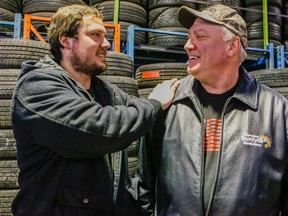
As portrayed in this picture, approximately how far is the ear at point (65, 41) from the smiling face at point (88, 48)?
0.06 ft

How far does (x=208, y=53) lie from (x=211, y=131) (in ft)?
1.31

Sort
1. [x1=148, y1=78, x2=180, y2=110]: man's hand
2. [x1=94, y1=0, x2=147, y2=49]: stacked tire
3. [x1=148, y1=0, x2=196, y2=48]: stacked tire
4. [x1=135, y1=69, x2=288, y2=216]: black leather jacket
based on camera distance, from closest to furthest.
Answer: [x1=135, y1=69, x2=288, y2=216]: black leather jacket, [x1=148, y1=78, x2=180, y2=110]: man's hand, [x1=94, y1=0, x2=147, y2=49]: stacked tire, [x1=148, y1=0, x2=196, y2=48]: stacked tire

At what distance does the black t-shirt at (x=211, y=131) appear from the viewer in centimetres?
151

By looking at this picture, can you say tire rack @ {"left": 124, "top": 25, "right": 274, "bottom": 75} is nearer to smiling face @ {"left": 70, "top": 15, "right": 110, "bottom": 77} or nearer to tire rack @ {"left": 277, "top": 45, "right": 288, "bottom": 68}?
tire rack @ {"left": 277, "top": 45, "right": 288, "bottom": 68}

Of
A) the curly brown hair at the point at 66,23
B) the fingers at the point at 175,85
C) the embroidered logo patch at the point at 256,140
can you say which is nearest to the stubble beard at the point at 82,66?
the curly brown hair at the point at 66,23

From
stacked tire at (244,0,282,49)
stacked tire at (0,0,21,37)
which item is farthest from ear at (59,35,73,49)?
stacked tire at (244,0,282,49)

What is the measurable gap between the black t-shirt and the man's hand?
0.14 meters

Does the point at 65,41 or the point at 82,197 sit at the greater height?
the point at 65,41

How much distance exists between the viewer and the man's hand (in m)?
1.70

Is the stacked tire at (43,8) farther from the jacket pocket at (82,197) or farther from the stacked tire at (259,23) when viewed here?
the jacket pocket at (82,197)

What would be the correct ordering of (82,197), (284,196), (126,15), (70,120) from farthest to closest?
(126,15), (284,196), (82,197), (70,120)

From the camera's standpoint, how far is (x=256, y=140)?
5.03 feet

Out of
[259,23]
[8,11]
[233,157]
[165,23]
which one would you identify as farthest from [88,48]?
[259,23]

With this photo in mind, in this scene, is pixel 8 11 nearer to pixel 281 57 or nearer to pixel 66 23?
pixel 66 23
